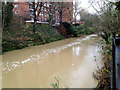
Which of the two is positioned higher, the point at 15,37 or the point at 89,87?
the point at 15,37

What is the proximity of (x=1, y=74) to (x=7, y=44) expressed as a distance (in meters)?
4.82

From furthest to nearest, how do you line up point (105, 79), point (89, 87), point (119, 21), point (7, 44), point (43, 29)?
1. point (43, 29)
2. point (7, 44)
3. point (119, 21)
4. point (89, 87)
5. point (105, 79)

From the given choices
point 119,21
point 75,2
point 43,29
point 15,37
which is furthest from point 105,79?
point 75,2

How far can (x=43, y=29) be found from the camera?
14.4 m

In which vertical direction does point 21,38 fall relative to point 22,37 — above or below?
below

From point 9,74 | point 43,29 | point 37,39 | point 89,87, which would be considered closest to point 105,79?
point 89,87

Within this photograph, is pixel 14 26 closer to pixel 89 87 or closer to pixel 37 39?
pixel 37 39

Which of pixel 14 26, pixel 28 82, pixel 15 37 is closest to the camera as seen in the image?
pixel 28 82

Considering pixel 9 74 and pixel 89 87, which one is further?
pixel 9 74

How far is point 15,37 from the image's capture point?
32.6ft

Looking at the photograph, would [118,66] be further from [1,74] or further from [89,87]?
[1,74]

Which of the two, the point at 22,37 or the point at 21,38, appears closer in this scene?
the point at 21,38

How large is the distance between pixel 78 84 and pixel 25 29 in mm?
9732

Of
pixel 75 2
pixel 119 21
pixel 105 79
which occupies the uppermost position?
pixel 75 2
